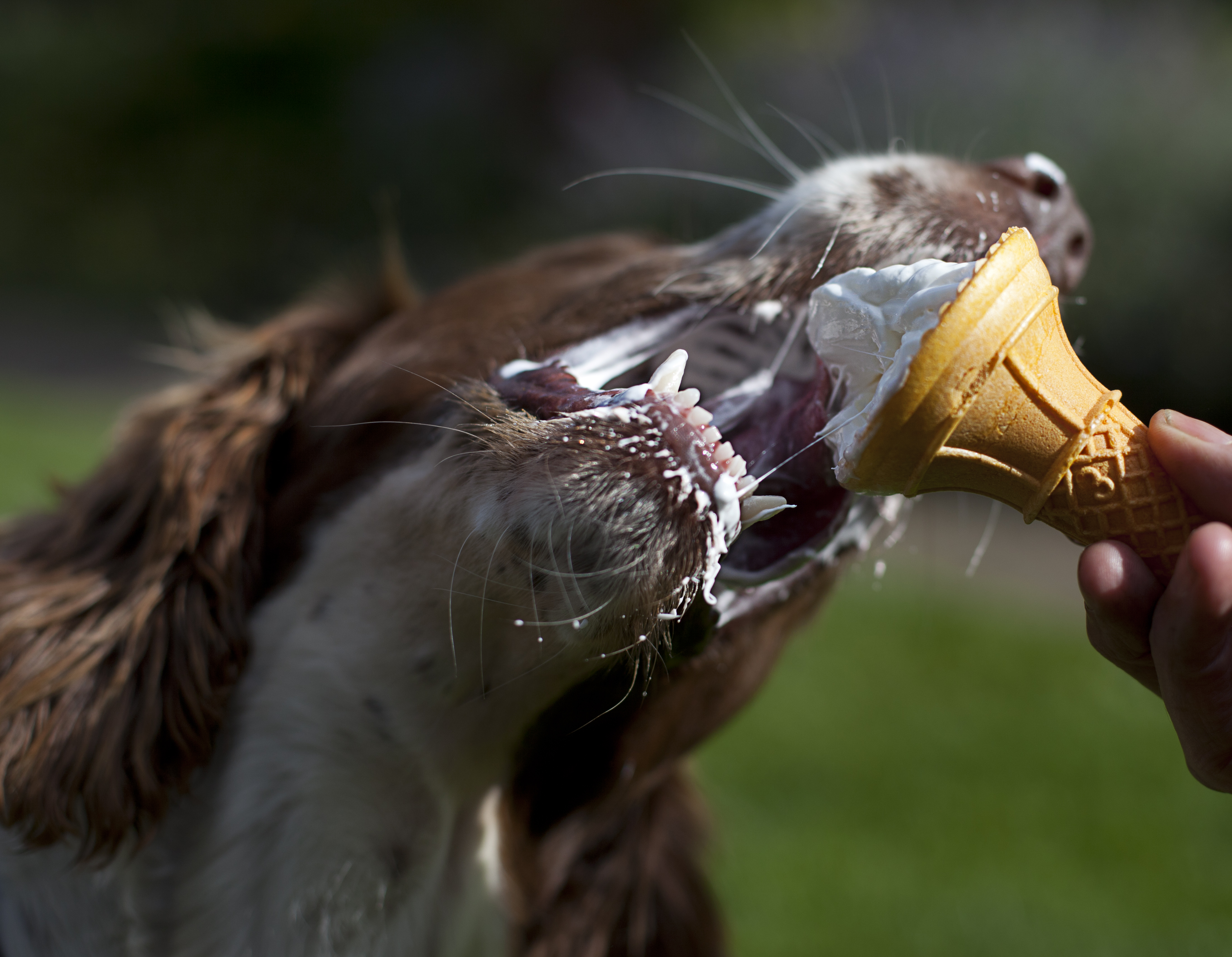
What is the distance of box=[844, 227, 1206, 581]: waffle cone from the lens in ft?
4.69

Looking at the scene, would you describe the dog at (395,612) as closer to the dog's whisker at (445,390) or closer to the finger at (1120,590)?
the dog's whisker at (445,390)

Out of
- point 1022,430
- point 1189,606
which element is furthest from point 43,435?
point 1189,606

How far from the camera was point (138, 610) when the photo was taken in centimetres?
197

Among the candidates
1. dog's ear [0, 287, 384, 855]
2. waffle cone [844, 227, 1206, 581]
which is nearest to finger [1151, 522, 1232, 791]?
waffle cone [844, 227, 1206, 581]

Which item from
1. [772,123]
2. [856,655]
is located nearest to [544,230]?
[772,123]

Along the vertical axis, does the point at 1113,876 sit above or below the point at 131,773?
below

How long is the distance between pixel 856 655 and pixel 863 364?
4790mm

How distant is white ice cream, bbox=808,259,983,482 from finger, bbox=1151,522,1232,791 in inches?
16.7

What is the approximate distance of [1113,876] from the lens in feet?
14.0

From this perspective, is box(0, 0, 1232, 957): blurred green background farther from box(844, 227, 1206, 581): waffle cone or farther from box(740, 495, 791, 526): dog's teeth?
box(740, 495, 791, 526): dog's teeth

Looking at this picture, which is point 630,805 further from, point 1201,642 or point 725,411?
point 1201,642

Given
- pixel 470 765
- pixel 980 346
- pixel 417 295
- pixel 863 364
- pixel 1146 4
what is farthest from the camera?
pixel 1146 4

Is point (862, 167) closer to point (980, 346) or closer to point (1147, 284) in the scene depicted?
point (980, 346)

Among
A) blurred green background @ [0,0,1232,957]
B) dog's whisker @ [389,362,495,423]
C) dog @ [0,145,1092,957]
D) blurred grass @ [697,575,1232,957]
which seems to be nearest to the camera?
dog's whisker @ [389,362,495,423]
